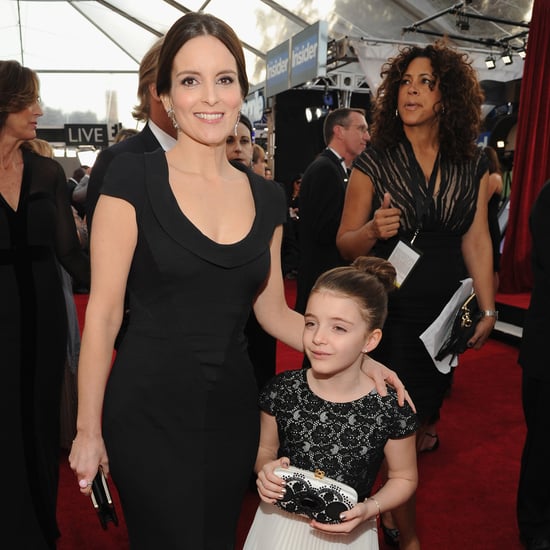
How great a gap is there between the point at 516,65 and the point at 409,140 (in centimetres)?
860

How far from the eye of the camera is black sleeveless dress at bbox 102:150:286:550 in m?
1.26

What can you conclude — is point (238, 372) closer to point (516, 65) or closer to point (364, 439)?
point (364, 439)

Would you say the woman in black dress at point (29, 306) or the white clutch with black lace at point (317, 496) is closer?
the white clutch with black lace at point (317, 496)

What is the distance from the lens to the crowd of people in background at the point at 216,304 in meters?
1.27

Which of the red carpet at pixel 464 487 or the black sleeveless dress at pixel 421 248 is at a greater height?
the black sleeveless dress at pixel 421 248

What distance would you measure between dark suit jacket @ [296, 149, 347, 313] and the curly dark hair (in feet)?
4.73

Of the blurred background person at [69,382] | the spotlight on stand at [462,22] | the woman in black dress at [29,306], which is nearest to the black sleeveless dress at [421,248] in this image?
the woman in black dress at [29,306]

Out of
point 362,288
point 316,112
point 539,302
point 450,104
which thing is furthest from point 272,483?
point 316,112

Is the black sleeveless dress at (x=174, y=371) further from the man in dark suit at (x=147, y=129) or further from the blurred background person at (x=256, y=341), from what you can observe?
the blurred background person at (x=256, y=341)

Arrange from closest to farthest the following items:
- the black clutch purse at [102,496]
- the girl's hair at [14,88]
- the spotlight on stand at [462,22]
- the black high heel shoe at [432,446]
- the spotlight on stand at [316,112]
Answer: the black clutch purse at [102,496], the girl's hair at [14,88], the black high heel shoe at [432,446], the spotlight on stand at [462,22], the spotlight on stand at [316,112]

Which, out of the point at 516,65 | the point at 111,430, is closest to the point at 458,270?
the point at 111,430

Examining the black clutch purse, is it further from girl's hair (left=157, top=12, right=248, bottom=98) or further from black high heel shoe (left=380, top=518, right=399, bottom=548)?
black high heel shoe (left=380, top=518, right=399, bottom=548)

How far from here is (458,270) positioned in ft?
7.47

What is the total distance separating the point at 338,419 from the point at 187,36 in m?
0.91
